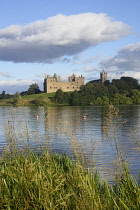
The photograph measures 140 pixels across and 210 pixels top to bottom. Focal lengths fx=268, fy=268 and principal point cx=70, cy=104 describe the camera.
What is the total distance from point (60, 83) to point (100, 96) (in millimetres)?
45851

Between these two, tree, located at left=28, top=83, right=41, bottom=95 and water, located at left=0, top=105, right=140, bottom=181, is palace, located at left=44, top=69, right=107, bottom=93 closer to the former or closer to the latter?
tree, located at left=28, top=83, right=41, bottom=95

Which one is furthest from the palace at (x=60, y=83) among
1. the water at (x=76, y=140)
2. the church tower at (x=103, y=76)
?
the water at (x=76, y=140)

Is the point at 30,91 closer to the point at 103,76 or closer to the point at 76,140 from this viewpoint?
the point at 103,76

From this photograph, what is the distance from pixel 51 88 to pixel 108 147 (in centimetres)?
14694

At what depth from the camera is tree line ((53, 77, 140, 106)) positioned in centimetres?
11686

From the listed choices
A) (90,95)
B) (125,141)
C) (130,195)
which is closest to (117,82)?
(90,95)

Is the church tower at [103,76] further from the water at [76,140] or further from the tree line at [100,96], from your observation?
the water at [76,140]

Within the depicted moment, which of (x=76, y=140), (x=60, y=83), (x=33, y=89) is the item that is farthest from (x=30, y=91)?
(x=76, y=140)

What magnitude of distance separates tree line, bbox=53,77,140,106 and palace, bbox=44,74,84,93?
27.8 meters

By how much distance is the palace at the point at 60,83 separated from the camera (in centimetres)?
16250

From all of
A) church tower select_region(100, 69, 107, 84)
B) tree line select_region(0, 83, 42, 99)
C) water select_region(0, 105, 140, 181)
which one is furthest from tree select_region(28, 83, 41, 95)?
water select_region(0, 105, 140, 181)

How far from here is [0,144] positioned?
61.5 ft

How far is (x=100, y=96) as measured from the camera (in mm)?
126875

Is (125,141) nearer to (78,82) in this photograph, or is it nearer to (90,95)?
(90,95)
